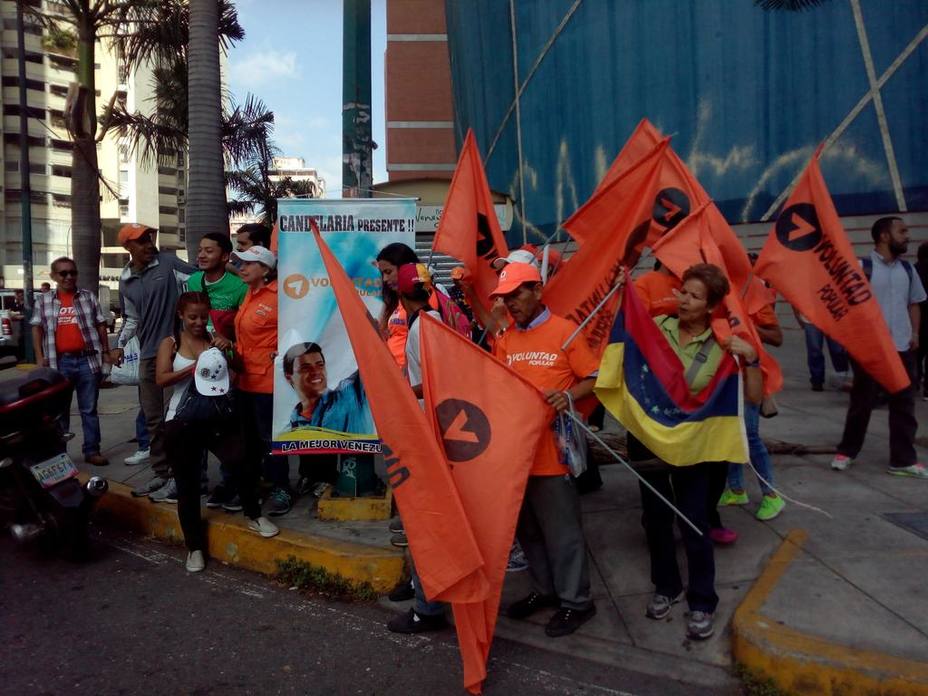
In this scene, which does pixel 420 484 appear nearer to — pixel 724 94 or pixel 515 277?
pixel 515 277

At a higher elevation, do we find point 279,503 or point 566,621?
point 279,503

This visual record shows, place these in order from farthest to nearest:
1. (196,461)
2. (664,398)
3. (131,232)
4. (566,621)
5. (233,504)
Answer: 1. (131,232)
2. (233,504)
3. (196,461)
4. (566,621)
5. (664,398)

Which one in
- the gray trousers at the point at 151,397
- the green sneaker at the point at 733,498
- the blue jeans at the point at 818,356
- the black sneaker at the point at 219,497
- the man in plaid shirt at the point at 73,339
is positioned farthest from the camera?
the blue jeans at the point at 818,356

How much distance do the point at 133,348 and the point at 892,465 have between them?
593cm

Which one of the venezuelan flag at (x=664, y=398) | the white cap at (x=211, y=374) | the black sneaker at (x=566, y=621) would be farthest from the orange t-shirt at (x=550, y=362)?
the white cap at (x=211, y=374)

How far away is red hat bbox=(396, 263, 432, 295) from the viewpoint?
14.2ft

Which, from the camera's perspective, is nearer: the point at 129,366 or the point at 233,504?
the point at 233,504

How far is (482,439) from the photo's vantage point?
341 cm

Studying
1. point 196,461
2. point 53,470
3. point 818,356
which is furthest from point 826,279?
point 818,356

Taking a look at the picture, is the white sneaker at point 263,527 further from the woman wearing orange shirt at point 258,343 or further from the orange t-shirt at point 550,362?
the orange t-shirt at point 550,362

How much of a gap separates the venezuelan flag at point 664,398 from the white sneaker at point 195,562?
110 inches

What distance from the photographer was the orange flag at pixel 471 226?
589cm

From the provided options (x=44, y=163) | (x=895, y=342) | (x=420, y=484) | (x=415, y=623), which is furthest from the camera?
(x=44, y=163)

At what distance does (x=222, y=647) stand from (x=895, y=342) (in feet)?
16.7
